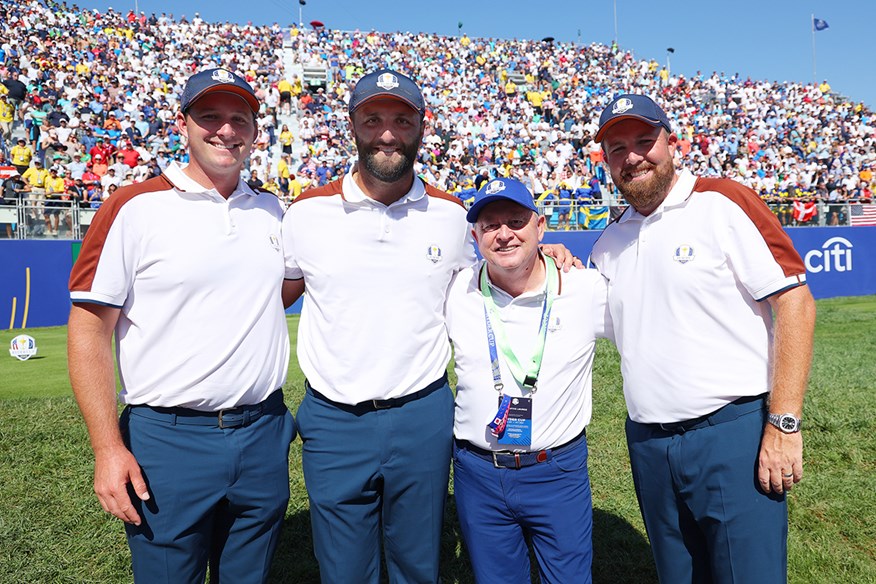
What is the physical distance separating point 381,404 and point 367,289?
0.55 metres

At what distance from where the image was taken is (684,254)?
294 cm

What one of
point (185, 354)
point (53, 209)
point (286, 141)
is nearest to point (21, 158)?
point (53, 209)

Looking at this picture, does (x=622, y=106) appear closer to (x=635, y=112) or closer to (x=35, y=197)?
(x=635, y=112)

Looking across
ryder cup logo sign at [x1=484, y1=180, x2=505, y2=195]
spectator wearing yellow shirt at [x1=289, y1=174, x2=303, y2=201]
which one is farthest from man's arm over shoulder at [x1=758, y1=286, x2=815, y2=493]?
spectator wearing yellow shirt at [x1=289, y1=174, x2=303, y2=201]

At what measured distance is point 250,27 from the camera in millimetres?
37250

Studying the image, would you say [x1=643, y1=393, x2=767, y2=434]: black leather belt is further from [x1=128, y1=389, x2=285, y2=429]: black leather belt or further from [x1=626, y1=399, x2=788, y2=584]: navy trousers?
[x1=128, y1=389, x2=285, y2=429]: black leather belt

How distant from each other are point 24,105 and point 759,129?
102 feet

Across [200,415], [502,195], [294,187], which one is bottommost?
[200,415]

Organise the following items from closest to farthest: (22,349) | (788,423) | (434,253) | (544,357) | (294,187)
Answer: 1. (788,423)
2. (544,357)
3. (434,253)
4. (22,349)
5. (294,187)

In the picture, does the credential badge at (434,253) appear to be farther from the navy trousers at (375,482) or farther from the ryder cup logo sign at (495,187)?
the navy trousers at (375,482)

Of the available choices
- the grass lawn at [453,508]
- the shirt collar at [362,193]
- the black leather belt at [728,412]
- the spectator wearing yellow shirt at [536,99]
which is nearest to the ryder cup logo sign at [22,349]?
the grass lawn at [453,508]

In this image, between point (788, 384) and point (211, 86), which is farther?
point (211, 86)

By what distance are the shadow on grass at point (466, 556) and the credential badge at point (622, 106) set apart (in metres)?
2.97

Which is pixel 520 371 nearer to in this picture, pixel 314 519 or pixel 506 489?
pixel 506 489
